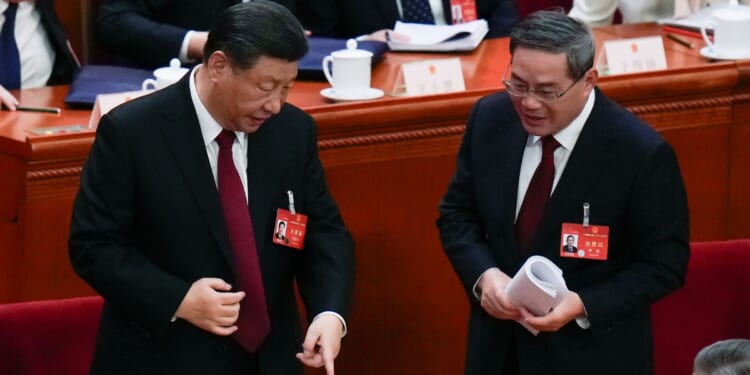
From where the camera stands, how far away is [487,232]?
2689mm

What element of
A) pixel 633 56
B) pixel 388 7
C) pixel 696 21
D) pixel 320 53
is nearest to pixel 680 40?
pixel 696 21

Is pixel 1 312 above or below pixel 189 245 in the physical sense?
below

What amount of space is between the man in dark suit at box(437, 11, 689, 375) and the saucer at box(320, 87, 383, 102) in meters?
0.71

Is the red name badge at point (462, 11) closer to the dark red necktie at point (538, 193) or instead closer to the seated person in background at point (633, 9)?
the seated person in background at point (633, 9)

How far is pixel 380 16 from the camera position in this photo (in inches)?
170

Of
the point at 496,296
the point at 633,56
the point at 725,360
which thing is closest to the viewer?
the point at 725,360

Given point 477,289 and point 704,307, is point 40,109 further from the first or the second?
point 704,307

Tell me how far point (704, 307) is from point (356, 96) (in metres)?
0.99

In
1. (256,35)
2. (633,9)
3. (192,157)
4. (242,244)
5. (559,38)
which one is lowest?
(633,9)

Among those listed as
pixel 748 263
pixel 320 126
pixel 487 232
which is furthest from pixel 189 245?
pixel 748 263

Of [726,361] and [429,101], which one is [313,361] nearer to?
[726,361]

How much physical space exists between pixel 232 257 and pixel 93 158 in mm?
310

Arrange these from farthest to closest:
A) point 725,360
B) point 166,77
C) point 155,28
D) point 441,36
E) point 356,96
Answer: point 441,36 < point 155,28 < point 356,96 < point 166,77 < point 725,360

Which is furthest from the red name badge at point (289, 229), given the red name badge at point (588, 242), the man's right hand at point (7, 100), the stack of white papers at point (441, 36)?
the stack of white papers at point (441, 36)
